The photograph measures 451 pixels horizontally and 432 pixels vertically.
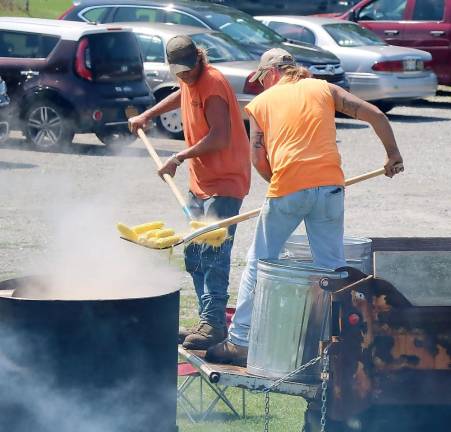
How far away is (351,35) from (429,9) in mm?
2217

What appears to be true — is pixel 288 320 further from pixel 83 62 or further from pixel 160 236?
pixel 83 62

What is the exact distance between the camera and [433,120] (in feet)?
63.0

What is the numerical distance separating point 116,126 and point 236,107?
8.79 meters

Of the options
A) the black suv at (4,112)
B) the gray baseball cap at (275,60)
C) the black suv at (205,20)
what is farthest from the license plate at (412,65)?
the gray baseball cap at (275,60)

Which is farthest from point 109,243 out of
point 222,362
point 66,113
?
point 66,113

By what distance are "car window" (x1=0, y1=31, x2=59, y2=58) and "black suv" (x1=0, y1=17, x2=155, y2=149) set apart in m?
0.01

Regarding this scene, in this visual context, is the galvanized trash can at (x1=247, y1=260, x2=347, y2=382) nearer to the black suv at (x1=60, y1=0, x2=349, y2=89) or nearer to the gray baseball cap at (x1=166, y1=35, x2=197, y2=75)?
the gray baseball cap at (x1=166, y1=35, x2=197, y2=75)

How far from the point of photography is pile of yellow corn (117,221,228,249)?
5641 mm

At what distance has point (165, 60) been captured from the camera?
16.3 metres

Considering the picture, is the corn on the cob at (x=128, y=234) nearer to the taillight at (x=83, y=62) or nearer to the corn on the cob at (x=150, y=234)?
the corn on the cob at (x=150, y=234)

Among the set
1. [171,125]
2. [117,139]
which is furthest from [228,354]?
[171,125]

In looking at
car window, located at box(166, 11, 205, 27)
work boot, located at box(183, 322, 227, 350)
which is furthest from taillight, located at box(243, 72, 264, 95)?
work boot, located at box(183, 322, 227, 350)

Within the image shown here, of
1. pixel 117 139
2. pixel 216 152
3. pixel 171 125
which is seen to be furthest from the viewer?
pixel 171 125

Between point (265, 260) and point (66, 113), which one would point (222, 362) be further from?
point (66, 113)
